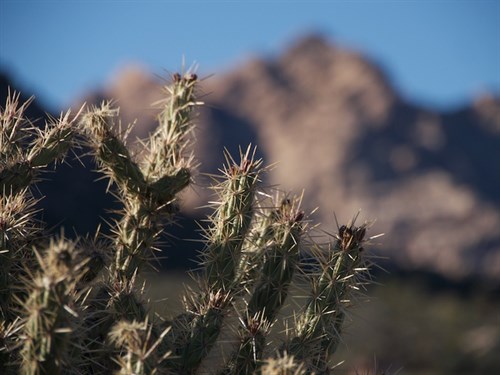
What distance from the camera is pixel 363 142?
249ft

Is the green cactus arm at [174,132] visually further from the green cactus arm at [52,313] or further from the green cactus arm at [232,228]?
the green cactus arm at [52,313]

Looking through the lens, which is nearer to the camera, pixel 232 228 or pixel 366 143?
pixel 232 228

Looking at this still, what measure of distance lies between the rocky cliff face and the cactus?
54.7 metres

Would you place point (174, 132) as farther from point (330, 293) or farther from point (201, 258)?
point (330, 293)

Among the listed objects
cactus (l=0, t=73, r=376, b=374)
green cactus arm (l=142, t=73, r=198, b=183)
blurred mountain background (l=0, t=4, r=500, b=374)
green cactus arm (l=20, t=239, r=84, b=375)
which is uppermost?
blurred mountain background (l=0, t=4, r=500, b=374)

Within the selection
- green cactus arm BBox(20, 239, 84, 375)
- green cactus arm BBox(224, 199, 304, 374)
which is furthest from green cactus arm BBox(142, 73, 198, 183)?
green cactus arm BBox(20, 239, 84, 375)

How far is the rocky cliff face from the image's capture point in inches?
2562

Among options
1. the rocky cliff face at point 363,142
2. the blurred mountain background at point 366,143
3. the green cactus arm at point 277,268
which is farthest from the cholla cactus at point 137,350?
the rocky cliff face at point 363,142

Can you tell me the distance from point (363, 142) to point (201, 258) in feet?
238

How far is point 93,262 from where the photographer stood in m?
4.03

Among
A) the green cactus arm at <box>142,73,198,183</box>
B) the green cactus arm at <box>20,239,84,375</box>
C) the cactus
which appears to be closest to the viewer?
the green cactus arm at <box>20,239,84,375</box>

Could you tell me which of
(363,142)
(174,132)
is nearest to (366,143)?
(363,142)

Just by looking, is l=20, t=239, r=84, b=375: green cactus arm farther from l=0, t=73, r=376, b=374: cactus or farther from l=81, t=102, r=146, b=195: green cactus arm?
l=81, t=102, r=146, b=195: green cactus arm

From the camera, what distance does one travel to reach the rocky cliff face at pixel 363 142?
65.1 meters
